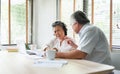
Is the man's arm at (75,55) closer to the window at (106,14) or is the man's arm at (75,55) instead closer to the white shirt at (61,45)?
the white shirt at (61,45)

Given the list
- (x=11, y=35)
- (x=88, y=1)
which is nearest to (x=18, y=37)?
(x=11, y=35)

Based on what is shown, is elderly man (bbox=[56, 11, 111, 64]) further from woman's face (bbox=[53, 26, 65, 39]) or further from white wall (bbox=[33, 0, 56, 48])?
white wall (bbox=[33, 0, 56, 48])

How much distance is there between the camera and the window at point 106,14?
3717mm

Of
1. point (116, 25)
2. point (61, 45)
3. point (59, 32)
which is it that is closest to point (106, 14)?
point (116, 25)

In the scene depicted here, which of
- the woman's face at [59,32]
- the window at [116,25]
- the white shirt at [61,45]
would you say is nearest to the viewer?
the white shirt at [61,45]

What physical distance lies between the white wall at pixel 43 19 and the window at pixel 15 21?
143 mm

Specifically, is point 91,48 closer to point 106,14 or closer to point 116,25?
point 116,25

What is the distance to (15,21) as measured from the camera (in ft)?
15.7

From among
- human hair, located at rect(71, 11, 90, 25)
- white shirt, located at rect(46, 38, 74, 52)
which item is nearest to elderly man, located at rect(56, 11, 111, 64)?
human hair, located at rect(71, 11, 90, 25)

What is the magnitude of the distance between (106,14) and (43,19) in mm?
1618

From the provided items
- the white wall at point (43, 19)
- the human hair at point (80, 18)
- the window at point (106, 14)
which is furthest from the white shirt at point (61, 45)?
the white wall at point (43, 19)

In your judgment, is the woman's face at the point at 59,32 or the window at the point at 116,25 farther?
the window at the point at 116,25

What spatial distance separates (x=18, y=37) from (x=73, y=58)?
2948mm

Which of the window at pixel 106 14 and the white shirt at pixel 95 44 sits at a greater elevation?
the window at pixel 106 14
